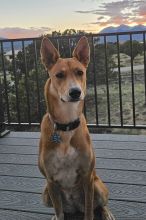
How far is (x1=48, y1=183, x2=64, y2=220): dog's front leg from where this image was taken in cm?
261

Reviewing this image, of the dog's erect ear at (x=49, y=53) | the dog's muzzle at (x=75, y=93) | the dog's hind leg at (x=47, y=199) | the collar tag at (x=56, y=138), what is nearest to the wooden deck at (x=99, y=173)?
the dog's hind leg at (x=47, y=199)

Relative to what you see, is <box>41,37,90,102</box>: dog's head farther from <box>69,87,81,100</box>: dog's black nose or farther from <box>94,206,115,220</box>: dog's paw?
<box>94,206,115,220</box>: dog's paw

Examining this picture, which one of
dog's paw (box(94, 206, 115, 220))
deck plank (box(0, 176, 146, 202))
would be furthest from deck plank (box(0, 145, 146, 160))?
dog's paw (box(94, 206, 115, 220))

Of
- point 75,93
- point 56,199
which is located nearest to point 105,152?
point 56,199

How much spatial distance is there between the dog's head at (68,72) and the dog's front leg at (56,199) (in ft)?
1.87

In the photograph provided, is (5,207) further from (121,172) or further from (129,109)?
(129,109)

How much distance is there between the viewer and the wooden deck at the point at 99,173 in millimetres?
2961

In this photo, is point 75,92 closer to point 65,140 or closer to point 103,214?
point 65,140

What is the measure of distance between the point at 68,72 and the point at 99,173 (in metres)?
1.35

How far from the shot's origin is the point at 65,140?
102 inches

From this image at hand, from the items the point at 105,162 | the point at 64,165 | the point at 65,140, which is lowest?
the point at 105,162

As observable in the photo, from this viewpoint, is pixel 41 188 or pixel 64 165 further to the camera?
pixel 41 188

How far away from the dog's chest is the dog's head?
1.10 ft

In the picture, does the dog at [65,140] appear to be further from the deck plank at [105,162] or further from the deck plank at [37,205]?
the deck plank at [105,162]
